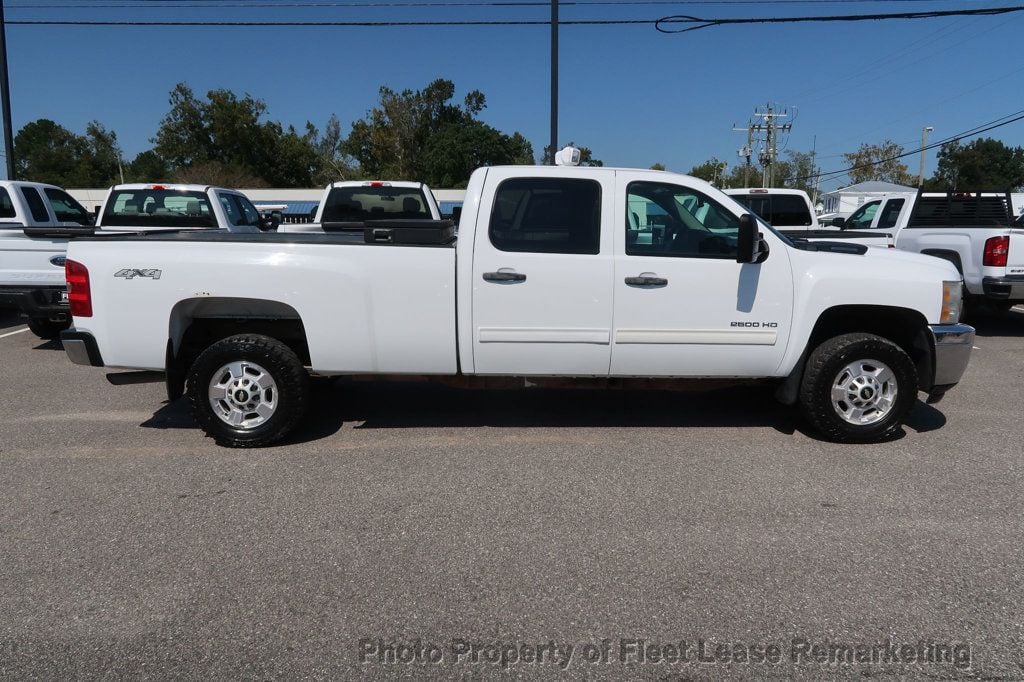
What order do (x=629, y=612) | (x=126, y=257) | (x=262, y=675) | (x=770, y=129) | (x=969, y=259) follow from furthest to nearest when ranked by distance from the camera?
(x=770, y=129), (x=969, y=259), (x=126, y=257), (x=629, y=612), (x=262, y=675)

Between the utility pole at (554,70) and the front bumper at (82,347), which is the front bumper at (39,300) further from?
the utility pole at (554,70)

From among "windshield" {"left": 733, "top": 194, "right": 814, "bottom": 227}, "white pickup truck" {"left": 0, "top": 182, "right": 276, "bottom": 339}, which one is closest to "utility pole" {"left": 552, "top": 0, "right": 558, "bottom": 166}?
"windshield" {"left": 733, "top": 194, "right": 814, "bottom": 227}

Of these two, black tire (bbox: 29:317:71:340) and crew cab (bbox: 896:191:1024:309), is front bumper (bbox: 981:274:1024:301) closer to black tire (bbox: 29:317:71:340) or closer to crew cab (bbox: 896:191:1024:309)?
crew cab (bbox: 896:191:1024:309)

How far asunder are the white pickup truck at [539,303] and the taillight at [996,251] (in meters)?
4.93

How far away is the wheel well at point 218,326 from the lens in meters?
5.27

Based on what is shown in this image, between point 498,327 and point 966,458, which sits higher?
point 498,327

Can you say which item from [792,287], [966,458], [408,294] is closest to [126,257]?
[408,294]

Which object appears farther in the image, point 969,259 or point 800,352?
point 969,259

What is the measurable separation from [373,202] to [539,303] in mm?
7200

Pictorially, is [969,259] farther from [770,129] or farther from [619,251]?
[770,129]

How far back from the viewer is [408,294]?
16.9 feet

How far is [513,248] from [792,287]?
1.93 metres

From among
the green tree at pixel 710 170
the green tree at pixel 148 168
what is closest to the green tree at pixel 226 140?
the green tree at pixel 148 168

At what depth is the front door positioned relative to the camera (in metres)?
5.21
